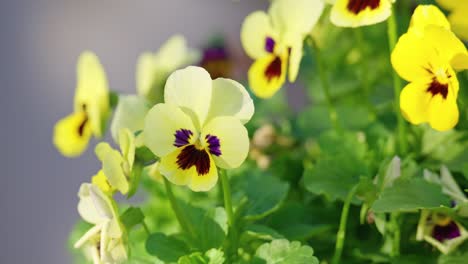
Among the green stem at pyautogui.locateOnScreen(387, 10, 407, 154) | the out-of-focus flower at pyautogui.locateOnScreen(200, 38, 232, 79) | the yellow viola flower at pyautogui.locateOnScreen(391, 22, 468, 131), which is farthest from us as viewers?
the out-of-focus flower at pyautogui.locateOnScreen(200, 38, 232, 79)

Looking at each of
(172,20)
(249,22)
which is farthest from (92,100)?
(172,20)

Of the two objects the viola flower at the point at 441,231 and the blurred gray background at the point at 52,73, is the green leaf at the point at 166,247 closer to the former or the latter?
the viola flower at the point at 441,231

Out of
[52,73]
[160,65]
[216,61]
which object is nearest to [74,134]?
[160,65]

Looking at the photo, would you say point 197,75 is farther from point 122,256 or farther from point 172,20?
point 172,20

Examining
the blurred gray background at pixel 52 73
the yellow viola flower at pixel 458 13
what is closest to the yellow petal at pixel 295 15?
the yellow viola flower at pixel 458 13

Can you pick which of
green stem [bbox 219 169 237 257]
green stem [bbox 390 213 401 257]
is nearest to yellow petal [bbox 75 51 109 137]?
green stem [bbox 219 169 237 257]

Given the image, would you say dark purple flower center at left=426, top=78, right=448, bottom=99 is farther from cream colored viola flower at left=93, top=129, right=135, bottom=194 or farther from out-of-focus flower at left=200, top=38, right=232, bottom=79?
out-of-focus flower at left=200, top=38, right=232, bottom=79

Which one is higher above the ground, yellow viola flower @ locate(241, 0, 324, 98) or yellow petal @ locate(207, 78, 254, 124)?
yellow petal @ locate(207, 78, 254, 124)
